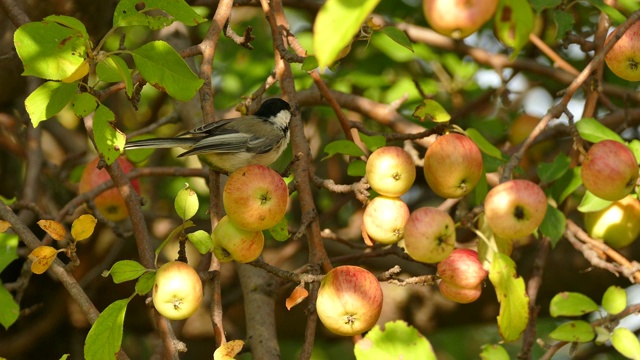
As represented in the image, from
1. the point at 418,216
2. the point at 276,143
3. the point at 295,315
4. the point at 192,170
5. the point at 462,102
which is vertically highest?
the point at 418,216

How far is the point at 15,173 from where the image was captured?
3.01 metres

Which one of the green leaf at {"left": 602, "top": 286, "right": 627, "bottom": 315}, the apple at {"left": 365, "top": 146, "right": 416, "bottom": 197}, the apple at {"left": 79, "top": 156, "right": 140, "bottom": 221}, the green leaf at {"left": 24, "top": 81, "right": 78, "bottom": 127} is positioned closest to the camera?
the green leaf at {"left": 24, "top": 81, "right": 78, "bottom": 127}

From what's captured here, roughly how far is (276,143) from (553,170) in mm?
619

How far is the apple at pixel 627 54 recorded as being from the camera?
1.66m

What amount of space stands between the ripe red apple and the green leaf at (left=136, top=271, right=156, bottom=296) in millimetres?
395

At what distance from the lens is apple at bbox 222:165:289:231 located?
1.37m

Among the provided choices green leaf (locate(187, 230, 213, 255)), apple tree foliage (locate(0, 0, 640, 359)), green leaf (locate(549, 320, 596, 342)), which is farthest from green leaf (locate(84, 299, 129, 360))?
green leaf (locate(549, 320, 596, 342))

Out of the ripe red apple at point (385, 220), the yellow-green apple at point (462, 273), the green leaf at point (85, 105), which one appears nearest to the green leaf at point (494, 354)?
the yellow-green apple at point (462, 273)

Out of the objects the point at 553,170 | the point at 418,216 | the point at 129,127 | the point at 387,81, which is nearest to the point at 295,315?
the point at 387,81

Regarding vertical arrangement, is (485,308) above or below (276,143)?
below

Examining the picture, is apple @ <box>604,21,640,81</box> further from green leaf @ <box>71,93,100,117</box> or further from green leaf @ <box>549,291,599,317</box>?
green leaf @ <box>71,93,100,117</box>

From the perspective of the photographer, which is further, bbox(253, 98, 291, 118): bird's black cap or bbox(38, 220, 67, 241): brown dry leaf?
bbox(253, 98, 291, 118): bird's black cap

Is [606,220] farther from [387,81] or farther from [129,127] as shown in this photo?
[129,127]

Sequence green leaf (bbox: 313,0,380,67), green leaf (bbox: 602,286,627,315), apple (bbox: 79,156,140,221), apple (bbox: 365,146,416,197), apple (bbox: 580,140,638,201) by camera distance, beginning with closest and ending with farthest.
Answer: green leaf (bbox: 313,0,380,67)
apple (bbox: 365,146,416,197)
apple (bbox: 580,140,638,201)
green leaf (bbox: 602,286,627,315)
apple (bbox: 79,156,140,221)
